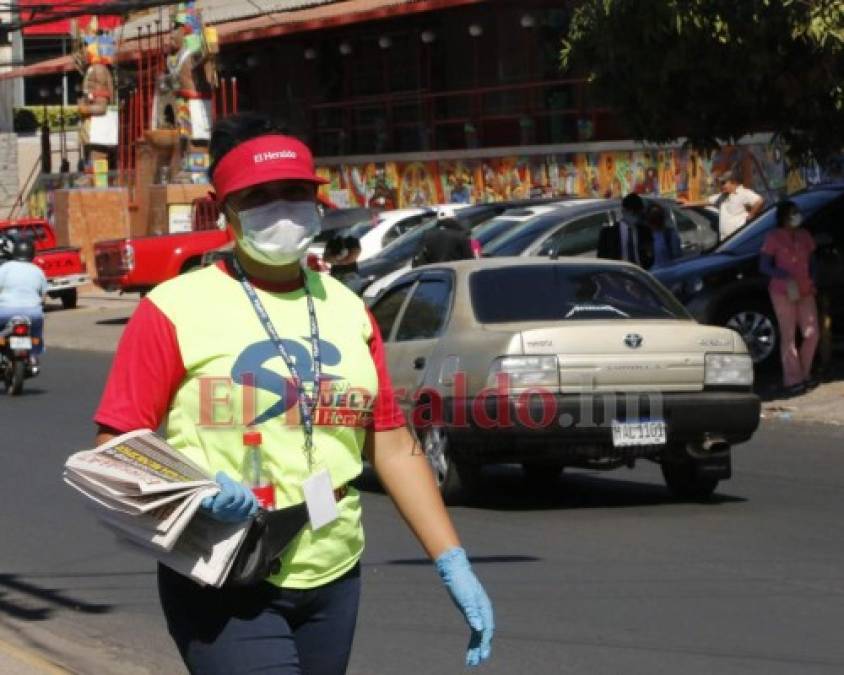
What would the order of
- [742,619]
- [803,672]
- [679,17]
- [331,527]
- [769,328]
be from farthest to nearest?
[769,328], [679,17], [742,619], [803,672], [331,527]

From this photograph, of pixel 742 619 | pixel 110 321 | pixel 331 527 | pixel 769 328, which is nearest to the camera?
pixel 331 527

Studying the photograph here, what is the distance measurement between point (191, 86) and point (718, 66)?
22962 millimetres

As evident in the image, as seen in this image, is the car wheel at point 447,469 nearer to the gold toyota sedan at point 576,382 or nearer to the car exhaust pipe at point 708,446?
the gold toyota sedan at point 576,382

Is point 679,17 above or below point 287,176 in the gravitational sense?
above

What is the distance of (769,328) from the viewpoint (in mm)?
18219

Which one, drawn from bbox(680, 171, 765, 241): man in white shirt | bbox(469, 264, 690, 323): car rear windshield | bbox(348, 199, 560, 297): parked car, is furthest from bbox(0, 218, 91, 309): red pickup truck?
bbox(469, 264, 690, 323): car rear windshield

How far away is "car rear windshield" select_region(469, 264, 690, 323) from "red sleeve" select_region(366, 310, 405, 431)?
6904mm

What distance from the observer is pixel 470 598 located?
4.07 metres

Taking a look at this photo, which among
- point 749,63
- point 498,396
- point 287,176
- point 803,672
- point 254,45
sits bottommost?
point 803,672

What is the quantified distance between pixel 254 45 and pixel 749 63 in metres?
27.4

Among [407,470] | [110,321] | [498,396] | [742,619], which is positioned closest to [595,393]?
[498,396]

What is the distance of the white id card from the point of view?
4.02 m

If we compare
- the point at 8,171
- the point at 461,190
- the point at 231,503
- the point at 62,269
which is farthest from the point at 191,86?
the point at 231,503

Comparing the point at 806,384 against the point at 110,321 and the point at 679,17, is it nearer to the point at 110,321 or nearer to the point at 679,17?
the point at 679,17
